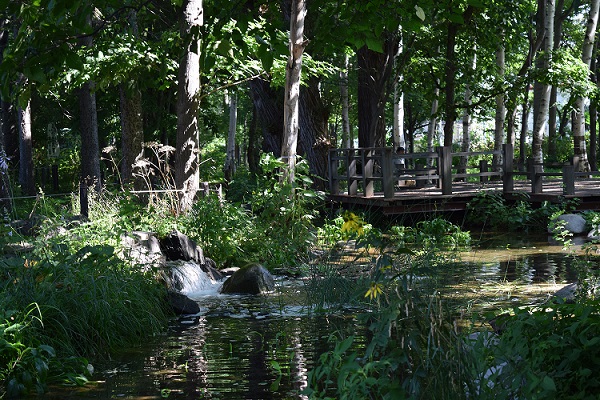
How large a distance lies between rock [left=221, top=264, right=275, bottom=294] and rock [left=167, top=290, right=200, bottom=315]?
48.6 inches

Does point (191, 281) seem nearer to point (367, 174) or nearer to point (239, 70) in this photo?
point (239, 70)

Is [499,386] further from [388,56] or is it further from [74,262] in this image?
[388,56]

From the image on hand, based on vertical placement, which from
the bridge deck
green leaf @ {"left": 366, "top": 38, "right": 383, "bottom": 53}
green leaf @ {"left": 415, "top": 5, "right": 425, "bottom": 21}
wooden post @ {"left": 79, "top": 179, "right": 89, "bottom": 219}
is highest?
green leaf @ {"left": 415, "top": 5, "right": 425, "bottom": 21}

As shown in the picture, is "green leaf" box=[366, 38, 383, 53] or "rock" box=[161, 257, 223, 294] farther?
"rock" box=[161, 257, 223, 294]

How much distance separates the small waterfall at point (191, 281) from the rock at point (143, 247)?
0.25m

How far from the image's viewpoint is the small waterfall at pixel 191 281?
35.4 ft

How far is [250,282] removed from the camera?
10.7 metres

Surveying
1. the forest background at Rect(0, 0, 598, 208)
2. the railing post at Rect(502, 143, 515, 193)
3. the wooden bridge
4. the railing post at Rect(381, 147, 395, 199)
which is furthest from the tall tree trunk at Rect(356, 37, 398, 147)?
the railing post at Rect(381, 147, 395, 199)

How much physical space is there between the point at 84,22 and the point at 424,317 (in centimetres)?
236

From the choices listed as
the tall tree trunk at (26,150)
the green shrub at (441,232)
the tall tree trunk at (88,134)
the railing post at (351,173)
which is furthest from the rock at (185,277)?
the tall tree trunk at (26,150)

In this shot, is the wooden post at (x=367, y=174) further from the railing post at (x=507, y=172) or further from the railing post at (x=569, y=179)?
the railing post at (x=569, y=179)

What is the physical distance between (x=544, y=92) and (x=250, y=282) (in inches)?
632

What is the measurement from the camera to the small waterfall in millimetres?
10789

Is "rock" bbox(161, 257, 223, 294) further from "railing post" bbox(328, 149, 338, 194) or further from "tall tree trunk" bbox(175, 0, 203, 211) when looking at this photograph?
"railing post" bbox(328, 149, 338, 194)
